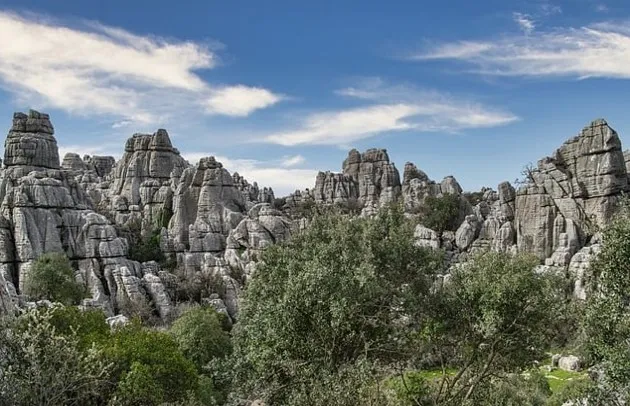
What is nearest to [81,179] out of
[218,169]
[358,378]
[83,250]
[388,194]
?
[218,169]

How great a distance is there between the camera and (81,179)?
88000 mm

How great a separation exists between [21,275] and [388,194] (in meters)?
62.6

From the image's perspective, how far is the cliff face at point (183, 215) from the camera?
49.4 meters

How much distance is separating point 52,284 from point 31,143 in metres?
22.0

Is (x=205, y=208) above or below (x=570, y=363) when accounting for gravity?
above

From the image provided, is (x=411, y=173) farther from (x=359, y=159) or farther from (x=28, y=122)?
(x=28, y=122)

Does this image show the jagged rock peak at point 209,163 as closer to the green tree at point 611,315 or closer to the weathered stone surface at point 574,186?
the weathered stone surface at point 574,186

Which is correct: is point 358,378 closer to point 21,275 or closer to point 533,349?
point 533,349

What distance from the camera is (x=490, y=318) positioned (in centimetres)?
1552

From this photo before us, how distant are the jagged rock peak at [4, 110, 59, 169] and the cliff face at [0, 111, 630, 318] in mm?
111

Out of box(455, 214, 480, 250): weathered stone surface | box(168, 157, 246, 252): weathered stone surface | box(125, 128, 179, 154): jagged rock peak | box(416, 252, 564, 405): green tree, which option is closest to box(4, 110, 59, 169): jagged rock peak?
box(168, 157, 246, 252): weathered stone surface

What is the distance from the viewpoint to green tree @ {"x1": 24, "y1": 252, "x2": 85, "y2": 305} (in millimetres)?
42594

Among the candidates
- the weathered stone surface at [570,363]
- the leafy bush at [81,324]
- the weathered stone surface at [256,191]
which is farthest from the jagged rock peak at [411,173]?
the leafy bush at [81,324]

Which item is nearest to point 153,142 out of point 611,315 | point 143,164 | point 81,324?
point 143,164
